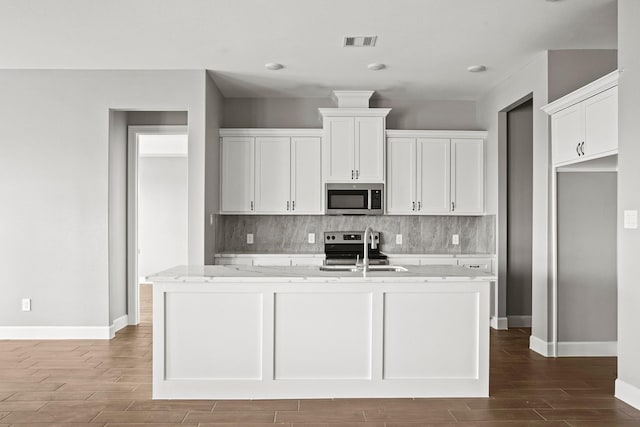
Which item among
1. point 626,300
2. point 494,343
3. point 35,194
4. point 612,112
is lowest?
point 494,343

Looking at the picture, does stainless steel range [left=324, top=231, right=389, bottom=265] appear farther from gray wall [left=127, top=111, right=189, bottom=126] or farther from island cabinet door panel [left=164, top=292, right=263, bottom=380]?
island cabinet door panel [left=164, top=292, right=263, bottom=380]

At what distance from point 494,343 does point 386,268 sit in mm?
1851

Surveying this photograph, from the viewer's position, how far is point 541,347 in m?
4.79

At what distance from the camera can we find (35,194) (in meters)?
5.39

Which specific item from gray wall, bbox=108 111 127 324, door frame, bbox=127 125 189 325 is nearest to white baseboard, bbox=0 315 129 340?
gray wall, bbox=108 111 127 324

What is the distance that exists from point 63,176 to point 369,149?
3.25 metres

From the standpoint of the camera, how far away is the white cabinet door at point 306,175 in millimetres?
6199

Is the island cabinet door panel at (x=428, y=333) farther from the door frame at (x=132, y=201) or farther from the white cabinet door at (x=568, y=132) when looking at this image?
the door frame at (x=132, y=201)

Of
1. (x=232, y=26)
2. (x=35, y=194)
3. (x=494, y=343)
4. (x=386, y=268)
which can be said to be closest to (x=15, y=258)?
(x=35, y=194)

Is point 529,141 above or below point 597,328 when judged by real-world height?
above

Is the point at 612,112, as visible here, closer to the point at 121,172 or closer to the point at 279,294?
the point at 279,294

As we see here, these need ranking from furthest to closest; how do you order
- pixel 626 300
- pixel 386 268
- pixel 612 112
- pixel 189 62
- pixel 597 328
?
pixel 189 62
pixel 597 328
pixel 386 268
pixel 612 112
pixel 626 300

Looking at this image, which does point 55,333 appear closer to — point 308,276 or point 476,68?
point 308,276

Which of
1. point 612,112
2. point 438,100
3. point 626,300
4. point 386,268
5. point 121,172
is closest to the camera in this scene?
point 626,300
